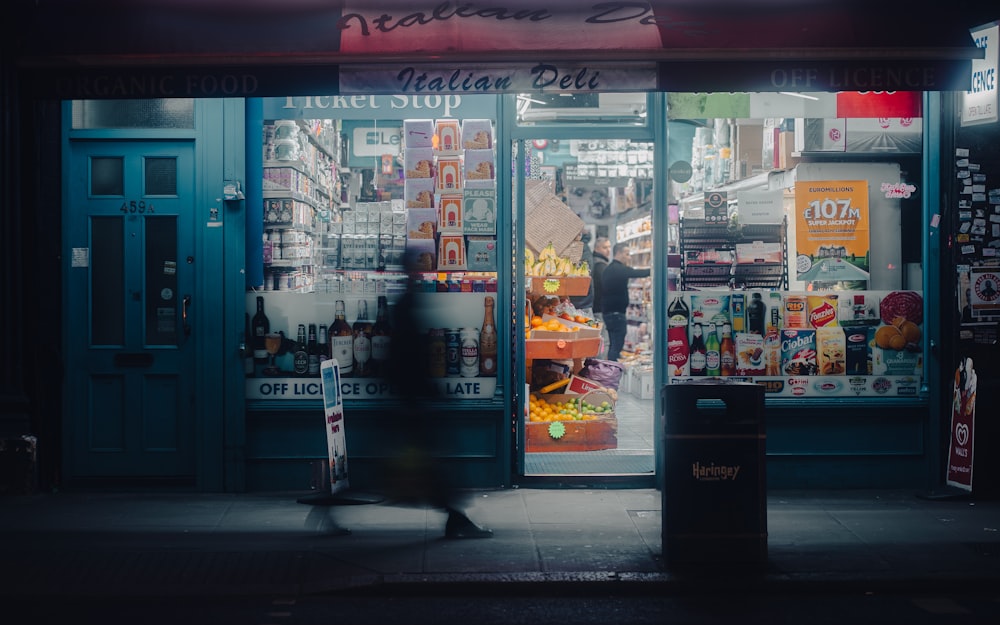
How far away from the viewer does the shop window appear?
7.99 metres

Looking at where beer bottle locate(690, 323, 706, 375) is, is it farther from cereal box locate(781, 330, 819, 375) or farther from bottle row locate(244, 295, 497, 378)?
bottle row locate(244, 295, 497, 378)

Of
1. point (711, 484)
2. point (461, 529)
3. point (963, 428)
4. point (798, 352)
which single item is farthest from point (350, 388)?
point (963, 428)

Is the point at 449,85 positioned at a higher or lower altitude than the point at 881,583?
higher

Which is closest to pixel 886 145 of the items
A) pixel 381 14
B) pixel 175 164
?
pixel 381 14

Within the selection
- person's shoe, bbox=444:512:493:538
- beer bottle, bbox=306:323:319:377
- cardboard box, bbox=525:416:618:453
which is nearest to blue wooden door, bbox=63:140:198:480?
beer bottle, bbox=306:323:319:377

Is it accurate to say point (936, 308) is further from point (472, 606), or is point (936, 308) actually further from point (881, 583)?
point (472, 606)

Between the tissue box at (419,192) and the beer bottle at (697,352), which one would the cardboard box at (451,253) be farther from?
the beer bottle at (697,352)

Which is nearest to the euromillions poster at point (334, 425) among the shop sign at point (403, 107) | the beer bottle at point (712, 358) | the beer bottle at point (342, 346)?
the beer bottle at point (342, 346)

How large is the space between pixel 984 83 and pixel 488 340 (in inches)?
180

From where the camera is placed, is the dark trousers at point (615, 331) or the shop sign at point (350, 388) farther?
the dark trousers at point (615, 331)

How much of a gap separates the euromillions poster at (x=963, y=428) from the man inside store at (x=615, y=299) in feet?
16.3

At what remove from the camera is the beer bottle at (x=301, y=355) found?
8.05 metres

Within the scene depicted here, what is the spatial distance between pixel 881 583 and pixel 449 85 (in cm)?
437

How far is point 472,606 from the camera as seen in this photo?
5.39 m
